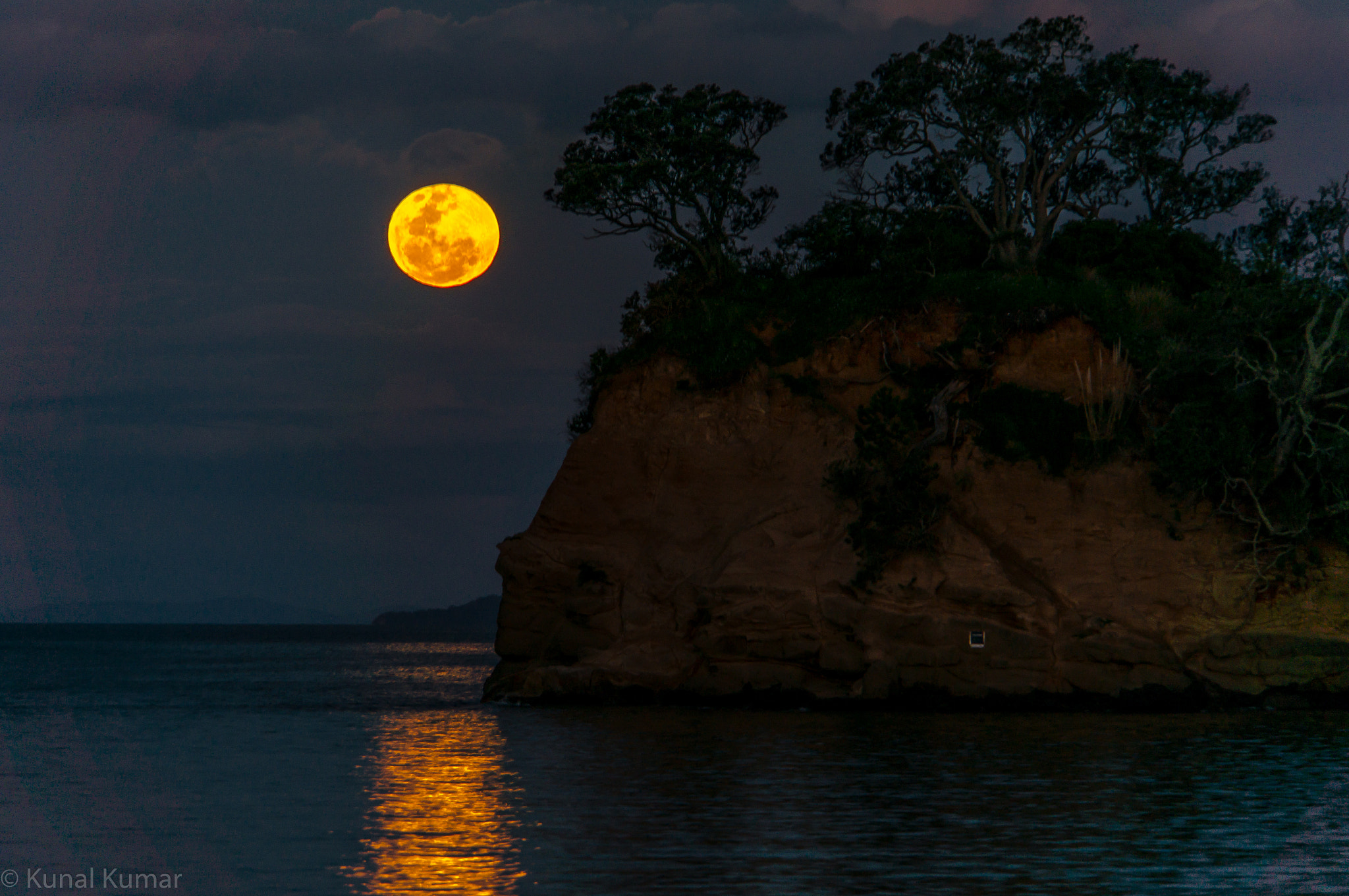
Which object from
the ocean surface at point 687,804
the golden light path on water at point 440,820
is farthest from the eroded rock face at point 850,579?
the golden light path on water at point 440,820

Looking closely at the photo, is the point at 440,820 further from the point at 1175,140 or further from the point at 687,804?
the point at 1175,140

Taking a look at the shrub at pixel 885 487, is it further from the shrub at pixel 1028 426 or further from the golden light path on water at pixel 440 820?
the golden light path on water at pixel 440 820

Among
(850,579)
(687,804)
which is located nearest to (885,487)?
(850,579)

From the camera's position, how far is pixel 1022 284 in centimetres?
4044

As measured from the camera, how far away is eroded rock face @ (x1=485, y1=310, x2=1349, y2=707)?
33.9m

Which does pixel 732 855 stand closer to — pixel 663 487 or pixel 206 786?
Answer: pixel 206 786

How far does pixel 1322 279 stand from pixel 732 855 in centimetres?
2907

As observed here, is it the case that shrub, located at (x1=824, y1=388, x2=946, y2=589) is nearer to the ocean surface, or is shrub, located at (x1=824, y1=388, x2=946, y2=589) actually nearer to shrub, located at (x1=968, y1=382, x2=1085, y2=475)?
shrub, located at (x1=968, y1=382, x2=1085, y2=475)

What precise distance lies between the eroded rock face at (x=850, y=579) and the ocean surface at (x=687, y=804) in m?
1.71

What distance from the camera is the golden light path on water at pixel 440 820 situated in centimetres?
1498

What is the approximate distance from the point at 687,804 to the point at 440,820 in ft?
12.5

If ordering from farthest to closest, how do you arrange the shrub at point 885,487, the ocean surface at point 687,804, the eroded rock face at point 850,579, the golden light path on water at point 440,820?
the shrub at point 885,487
the eroded rock face at point 850,579
the ocean surface at point 687,804
the golden light path on water at point 440,820

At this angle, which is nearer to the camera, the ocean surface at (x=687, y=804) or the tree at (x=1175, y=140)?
the ocean surface at (x=687, y=804)

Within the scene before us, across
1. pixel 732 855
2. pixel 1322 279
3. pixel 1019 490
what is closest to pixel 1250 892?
pixel 732 855
